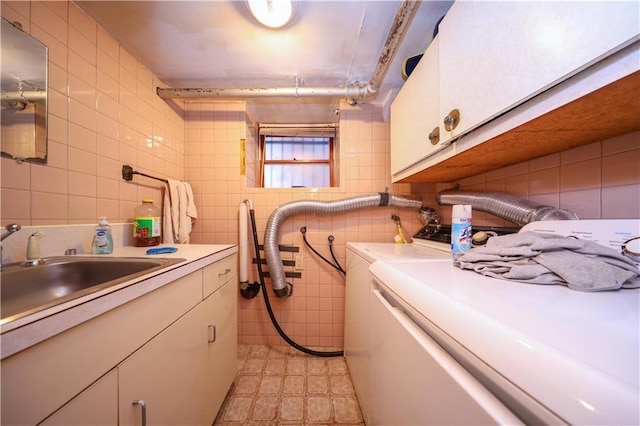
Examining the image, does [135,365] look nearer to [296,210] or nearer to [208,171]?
[296,210]

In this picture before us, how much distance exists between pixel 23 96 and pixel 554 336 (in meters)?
1.65

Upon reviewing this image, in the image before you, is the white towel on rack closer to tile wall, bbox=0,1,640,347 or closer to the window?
tile wall, bbox=0,1,640,347

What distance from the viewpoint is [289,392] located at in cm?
118

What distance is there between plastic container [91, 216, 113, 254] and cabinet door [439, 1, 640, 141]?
5.17 feet

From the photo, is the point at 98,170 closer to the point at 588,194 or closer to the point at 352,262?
the point at 352,262

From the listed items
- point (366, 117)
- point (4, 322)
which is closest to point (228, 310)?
point (4, 322)

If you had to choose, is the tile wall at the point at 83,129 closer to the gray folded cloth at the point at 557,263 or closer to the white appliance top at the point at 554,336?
the white appliance top at the point at 554,336

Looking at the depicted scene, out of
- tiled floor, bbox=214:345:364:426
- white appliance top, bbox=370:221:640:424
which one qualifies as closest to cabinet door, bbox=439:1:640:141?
white appliance top, bbox=370:221:640:424

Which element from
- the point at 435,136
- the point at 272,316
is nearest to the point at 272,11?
the point at 435,136

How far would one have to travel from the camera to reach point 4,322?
325 millimetres

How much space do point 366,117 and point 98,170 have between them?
5.68ft

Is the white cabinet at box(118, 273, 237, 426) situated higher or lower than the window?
lower

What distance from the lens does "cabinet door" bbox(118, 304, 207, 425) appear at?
1.75 ft

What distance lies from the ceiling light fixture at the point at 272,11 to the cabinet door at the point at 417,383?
53.3 inches
